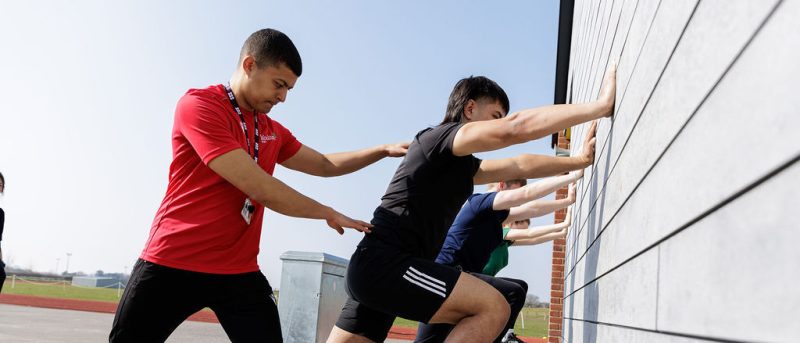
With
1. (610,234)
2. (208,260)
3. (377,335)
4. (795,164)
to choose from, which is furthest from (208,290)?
(795,164)

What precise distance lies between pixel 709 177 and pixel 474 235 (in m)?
3.27

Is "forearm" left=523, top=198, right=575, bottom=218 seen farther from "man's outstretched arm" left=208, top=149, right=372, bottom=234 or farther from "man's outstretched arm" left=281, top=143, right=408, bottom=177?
"man's outstretched arm" left=208, top=149, right=372, bottom=234

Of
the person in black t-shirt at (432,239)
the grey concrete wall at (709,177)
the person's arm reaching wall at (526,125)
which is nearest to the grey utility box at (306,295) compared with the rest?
the person in black t-shirt at (432,239)

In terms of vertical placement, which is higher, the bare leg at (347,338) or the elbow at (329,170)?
the elbow at (329,170)

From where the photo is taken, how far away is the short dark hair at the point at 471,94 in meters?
3.28

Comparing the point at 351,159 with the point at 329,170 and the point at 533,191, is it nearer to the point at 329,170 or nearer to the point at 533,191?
the point at 329,170

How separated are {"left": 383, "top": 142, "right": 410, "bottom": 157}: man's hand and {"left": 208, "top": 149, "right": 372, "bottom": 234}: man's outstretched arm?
3.11ft

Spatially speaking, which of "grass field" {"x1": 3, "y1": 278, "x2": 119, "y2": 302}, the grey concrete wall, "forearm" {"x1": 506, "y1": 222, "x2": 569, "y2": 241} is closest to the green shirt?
"forearm" {"x1": 506, "y1": 222, "x2": 569, "y2": 241}

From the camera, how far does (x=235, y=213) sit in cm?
293

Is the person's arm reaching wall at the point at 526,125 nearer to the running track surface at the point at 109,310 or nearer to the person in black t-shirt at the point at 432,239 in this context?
the person in black t-shirt at the point at 432,239

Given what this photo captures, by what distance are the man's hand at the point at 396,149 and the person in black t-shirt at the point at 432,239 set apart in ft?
2.07

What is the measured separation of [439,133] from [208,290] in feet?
3.88

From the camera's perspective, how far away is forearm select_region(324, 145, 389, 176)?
3.89m

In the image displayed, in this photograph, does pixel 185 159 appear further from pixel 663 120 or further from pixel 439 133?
pixel 663 120
